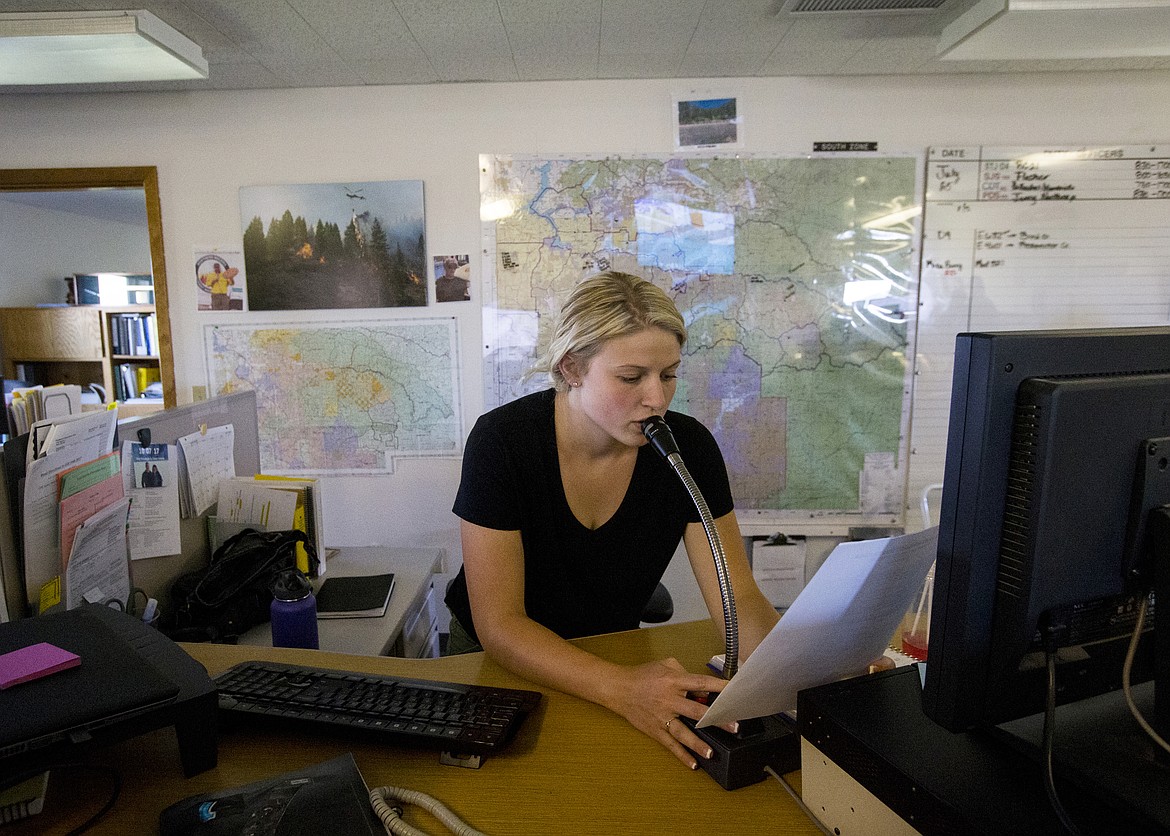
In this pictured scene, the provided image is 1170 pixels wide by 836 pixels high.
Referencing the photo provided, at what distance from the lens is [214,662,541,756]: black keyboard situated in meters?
0.79

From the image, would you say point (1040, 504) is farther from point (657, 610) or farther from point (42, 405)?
point (42, 405)

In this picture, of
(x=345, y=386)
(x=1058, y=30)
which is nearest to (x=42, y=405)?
(x=345, y=386)

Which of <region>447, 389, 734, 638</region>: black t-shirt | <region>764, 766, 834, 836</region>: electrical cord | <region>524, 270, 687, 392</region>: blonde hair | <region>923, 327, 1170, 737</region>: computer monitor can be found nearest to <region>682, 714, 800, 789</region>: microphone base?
<region>764, 766, 834, 836</region>: electrical cord

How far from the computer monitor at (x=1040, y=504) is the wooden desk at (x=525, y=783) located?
0.26 metres

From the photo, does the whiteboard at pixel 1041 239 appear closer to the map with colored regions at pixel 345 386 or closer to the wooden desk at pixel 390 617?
the map with colored regions at pixel 345 386

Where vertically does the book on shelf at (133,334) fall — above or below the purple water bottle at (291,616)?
above

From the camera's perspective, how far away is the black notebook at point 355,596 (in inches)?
58.4

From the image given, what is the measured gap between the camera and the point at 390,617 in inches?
58.4

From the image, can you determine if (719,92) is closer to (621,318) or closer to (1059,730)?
(621,318)

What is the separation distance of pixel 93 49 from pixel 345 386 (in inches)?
53.1

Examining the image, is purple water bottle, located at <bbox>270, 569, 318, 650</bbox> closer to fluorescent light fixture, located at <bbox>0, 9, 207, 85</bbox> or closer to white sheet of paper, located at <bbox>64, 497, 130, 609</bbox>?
white sheet of paper, located at <bbox>64, 497, 130, 609</bbox>

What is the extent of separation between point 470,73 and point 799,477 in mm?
2090

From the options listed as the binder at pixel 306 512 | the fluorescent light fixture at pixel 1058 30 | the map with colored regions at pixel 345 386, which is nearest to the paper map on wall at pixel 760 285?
the map with colored regions at pixel 345 386

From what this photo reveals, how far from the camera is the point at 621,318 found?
3.97 ft
